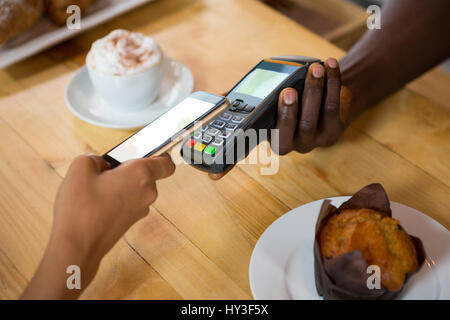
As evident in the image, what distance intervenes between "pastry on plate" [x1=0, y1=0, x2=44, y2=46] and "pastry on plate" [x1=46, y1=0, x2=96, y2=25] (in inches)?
1.6

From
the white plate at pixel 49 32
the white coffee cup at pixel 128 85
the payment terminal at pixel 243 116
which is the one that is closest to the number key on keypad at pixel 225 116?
the payment terminal at pixel 243 116

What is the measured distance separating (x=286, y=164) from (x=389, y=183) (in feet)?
0.53

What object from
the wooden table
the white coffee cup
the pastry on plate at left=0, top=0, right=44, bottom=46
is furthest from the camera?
the pastry on plate at left=0, top=0, right=44, bottom=46

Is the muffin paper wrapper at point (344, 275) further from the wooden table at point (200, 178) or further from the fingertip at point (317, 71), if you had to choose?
the fingertip at point (317, 71)

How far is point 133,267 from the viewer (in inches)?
24.5

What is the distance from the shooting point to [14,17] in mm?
913

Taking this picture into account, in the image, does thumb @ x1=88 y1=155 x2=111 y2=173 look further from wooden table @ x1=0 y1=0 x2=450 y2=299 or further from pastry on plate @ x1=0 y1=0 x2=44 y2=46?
pastry on plate @ x1=0 y1=0 x2=44 y2=46

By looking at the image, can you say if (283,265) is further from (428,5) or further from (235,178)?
(428,5)

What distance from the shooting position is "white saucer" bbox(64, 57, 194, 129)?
822 millimetres

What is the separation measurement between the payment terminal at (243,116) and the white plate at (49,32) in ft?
1.56

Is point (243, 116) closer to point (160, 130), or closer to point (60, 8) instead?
point (160, 130)

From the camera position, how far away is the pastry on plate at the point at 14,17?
35.5 inches

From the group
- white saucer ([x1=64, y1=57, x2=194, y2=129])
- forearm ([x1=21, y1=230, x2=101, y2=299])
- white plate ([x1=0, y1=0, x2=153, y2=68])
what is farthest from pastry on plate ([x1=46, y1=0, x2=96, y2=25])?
forearm ([x1=21, y1=230, x2=101, y2=299])

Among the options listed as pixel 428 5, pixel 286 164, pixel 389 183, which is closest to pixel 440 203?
pixel 389 183
